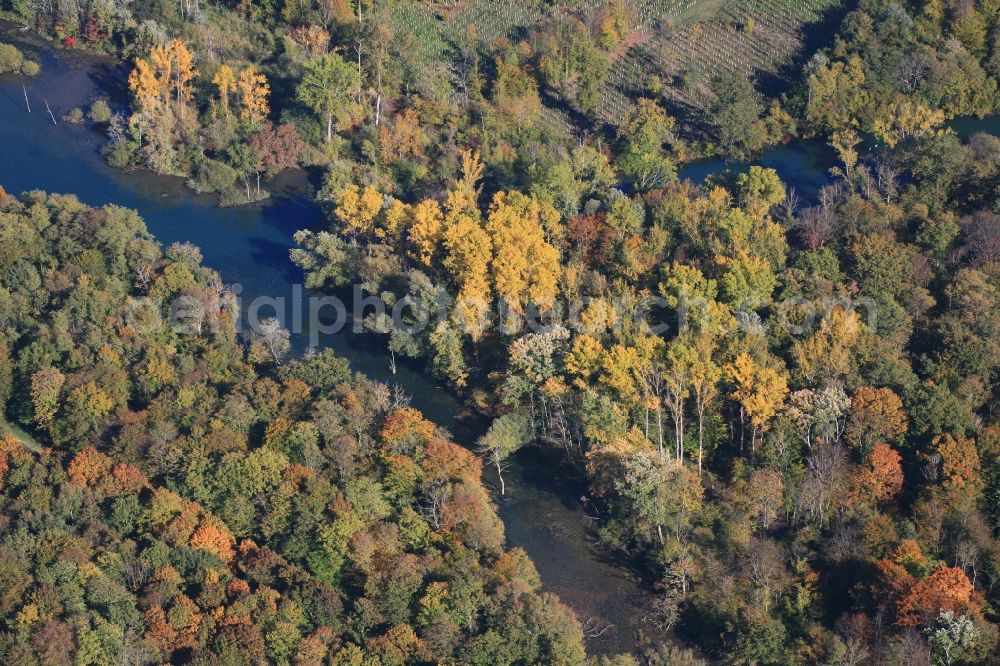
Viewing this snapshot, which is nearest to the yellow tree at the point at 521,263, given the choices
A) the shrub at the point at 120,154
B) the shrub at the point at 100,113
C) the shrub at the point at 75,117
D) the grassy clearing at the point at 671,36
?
the grassy clearing at the point at 671,36

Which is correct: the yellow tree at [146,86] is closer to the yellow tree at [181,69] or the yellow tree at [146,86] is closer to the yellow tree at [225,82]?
the yellow tree at [181,69]

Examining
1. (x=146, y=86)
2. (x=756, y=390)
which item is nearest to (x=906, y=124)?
(x=756, y=390)

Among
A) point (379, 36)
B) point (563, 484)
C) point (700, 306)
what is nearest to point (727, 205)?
point (700, 306)

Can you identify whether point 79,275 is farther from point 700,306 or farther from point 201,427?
point 700,306

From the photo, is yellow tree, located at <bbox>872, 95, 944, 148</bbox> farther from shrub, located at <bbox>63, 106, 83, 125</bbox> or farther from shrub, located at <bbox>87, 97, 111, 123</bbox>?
shrub, located at <bbox>63, 106, 83, 125</bbox>

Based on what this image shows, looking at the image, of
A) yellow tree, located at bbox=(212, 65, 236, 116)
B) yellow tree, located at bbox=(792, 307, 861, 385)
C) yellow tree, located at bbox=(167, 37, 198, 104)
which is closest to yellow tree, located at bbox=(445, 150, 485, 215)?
yellow tree, located at bbox=(212, 65, 236, 116)

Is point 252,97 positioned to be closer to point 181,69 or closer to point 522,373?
point 181,69
